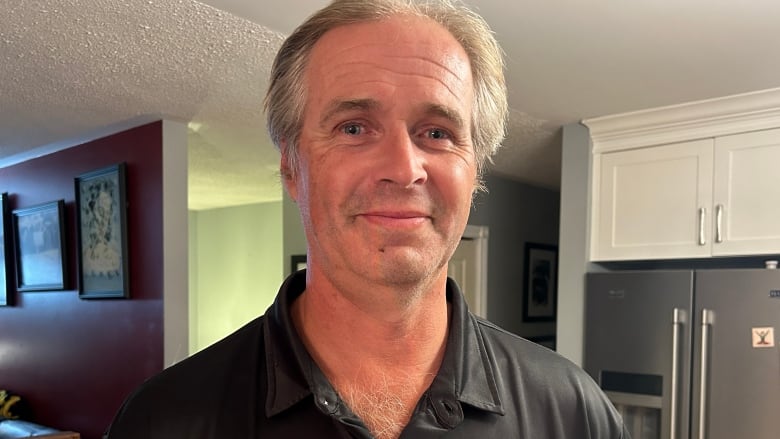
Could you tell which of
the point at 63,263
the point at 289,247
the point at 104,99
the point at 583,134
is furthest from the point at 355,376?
the point at 289,247

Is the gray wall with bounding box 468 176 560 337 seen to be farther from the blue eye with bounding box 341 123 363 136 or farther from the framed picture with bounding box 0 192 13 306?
the blue eye with bounding box 341 123 363 136

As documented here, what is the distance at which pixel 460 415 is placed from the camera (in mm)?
826

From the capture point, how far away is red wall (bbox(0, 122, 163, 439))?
9.96 ft

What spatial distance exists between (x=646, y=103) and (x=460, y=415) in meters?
2.22

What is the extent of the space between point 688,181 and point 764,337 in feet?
2.29

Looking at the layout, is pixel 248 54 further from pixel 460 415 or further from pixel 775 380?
pixel 775 380

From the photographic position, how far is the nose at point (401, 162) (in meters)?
0.75

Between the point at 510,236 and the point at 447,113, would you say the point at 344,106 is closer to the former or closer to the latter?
the point at 447,113

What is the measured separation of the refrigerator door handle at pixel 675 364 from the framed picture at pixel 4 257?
3.75 metres

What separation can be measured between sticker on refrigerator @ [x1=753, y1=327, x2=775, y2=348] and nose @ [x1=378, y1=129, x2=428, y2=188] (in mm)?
2267

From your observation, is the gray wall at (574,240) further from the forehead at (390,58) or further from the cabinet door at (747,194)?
the forehead at (390,58)

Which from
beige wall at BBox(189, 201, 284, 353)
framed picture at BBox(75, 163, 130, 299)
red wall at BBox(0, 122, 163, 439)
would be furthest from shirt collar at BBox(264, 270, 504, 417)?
beige wall at BBox(189, 201, 284, 353)

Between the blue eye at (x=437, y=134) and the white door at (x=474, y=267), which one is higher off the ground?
the blue eye at (x=437, y=134)

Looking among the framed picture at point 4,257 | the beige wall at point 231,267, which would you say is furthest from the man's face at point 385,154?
the beige wall at point 231,267
